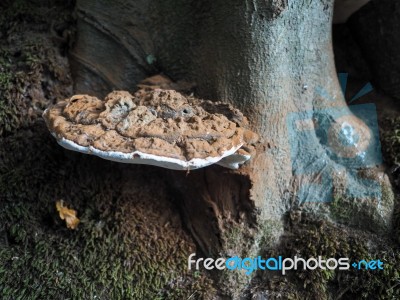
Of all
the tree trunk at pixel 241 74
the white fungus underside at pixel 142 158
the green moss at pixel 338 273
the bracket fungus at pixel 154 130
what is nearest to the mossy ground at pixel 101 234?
the green moss at pixel 338 273

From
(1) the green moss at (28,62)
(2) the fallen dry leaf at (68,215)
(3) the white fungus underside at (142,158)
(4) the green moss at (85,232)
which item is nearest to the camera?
(3) the white fungus underside at (142,158)

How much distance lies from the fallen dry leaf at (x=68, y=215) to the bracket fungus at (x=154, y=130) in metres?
0.62

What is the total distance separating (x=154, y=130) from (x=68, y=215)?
971 millimetres

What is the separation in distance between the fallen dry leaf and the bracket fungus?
2.04 ft

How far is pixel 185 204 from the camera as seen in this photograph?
2354 millimetres

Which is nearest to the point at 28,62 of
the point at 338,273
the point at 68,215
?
the point at 68,215

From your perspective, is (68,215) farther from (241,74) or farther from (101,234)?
(241,74)

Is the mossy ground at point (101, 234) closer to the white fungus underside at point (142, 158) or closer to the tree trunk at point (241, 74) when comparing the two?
the tree trunk at point (241, 74)

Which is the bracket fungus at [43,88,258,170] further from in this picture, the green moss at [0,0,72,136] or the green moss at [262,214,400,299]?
the green moss at [262,214,400,299]

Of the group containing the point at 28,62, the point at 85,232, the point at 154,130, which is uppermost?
the point at 154,130

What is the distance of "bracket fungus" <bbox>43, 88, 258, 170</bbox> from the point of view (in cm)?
162

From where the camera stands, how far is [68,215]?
2.25 meters

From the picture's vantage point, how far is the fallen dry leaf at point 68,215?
2236mm

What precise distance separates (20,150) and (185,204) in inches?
43.9
